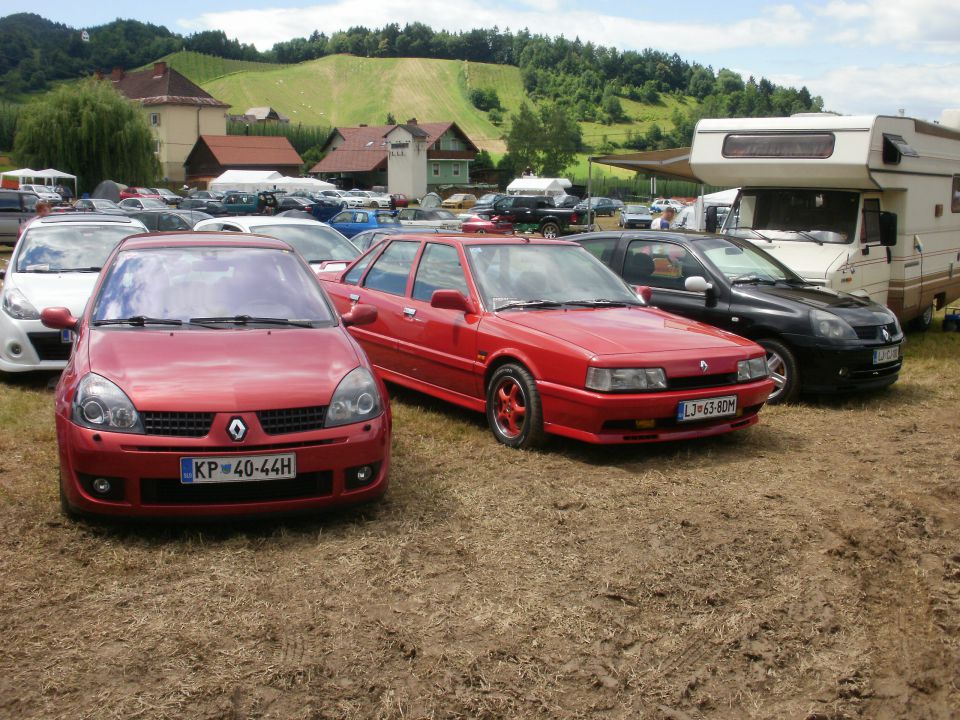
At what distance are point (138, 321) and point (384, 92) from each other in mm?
145928

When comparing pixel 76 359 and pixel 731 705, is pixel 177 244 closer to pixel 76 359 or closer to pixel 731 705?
pixel 76 359

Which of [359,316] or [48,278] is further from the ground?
[359,316]

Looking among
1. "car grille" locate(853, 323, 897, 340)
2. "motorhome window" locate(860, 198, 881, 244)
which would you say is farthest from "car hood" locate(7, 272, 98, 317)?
"motorhome window" locate(860, 198, 881, 244)

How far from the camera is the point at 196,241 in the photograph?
5961 mm

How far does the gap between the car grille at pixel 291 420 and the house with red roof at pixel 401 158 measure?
87.8 metres

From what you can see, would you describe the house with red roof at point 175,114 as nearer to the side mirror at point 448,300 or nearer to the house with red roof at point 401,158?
the house with red roof at point 401,158

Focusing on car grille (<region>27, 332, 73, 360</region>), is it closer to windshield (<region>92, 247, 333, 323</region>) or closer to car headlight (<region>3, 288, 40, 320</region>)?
car headlight (<region>3, 288, 40, 320</region>)

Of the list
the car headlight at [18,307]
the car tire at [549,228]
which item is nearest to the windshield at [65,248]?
the car headlight at [18,307]

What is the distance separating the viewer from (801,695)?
3.28 m

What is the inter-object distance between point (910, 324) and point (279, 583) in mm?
12108

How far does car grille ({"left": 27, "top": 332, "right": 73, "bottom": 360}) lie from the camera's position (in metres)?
8.35

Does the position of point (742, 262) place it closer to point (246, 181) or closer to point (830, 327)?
point (830, 327)

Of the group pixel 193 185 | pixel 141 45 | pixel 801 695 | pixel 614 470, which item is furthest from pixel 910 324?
pixel 141 45

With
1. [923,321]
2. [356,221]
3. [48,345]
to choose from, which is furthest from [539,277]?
[356,221]
